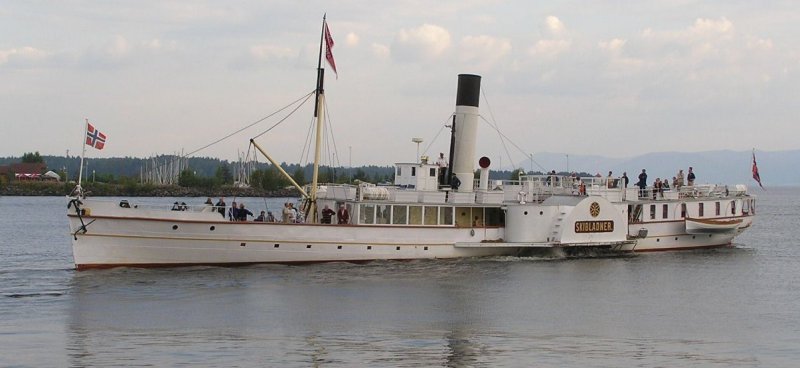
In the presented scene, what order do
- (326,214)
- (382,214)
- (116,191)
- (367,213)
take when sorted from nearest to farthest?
(326,214) < (367,213) < (382,214) < (116,191)

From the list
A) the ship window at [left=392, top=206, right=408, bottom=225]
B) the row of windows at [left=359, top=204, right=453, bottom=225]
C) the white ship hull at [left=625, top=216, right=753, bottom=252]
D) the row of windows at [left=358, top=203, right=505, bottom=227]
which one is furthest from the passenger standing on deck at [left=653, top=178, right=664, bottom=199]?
the ship window at [left=392, top=206, right=408, bottom=225]

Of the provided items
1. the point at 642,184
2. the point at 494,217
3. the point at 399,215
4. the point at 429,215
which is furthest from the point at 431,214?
the point at 642,184

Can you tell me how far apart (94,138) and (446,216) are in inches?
557

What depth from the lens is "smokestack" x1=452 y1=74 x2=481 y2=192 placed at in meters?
42.6

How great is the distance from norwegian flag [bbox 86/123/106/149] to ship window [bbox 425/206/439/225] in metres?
12.9

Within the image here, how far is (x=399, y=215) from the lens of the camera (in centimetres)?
3831

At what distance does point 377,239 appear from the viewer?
37.4 m

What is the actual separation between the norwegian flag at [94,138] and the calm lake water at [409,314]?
15.0ft

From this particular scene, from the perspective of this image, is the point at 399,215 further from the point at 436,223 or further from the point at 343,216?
the point at 343,216

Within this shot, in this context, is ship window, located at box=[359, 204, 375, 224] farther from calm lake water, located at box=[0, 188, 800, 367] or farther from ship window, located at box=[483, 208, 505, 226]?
ship window, located at box=[483, 208, 505, 226]

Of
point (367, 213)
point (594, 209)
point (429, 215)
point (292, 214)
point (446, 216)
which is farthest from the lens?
point (594, 209)

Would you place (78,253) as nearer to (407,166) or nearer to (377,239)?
(377,239)

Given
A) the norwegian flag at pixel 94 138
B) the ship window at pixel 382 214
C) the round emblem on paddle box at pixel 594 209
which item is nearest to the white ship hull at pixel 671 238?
the round emblem on paddle box at pixel 594 209

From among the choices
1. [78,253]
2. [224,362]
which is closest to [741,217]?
[78,253]
